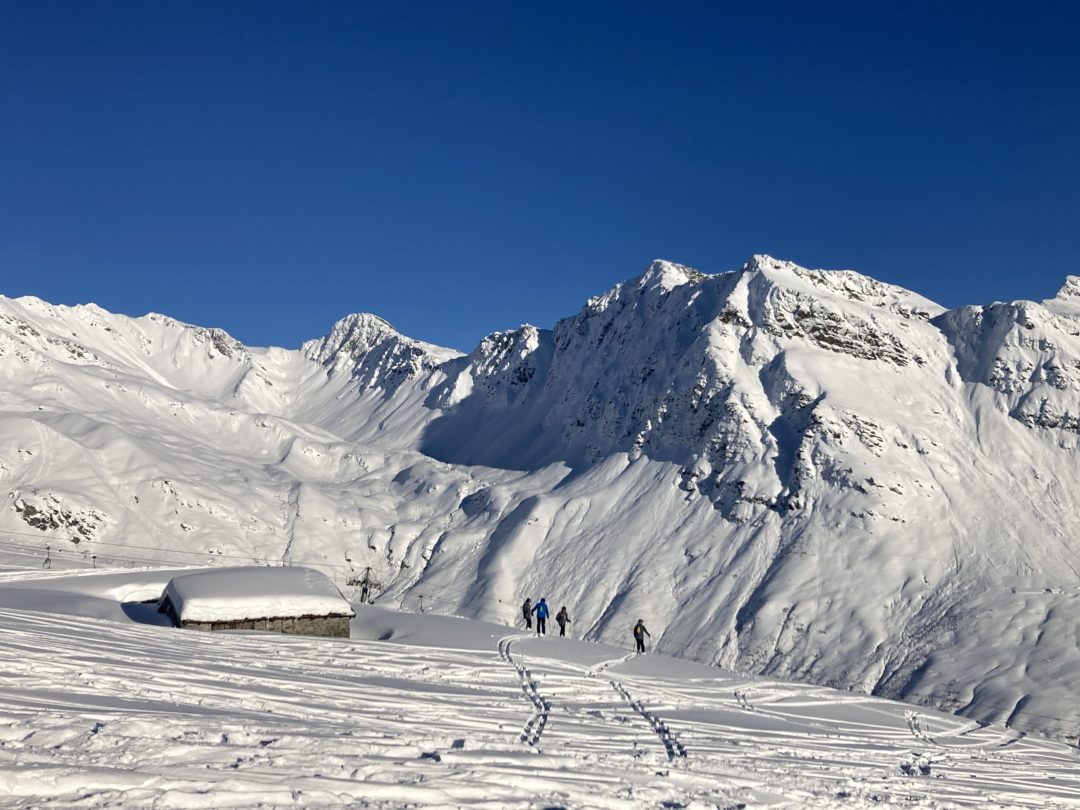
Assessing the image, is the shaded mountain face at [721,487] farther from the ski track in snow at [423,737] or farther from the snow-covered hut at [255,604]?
the snow-covered hut at [255,604]

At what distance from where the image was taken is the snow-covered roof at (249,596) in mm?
22203

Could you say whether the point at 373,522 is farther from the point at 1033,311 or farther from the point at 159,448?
the point at 1033,311

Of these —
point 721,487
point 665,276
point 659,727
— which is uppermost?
point 665,276

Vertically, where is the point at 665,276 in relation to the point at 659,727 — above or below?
above

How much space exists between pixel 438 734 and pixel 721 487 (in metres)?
56.6

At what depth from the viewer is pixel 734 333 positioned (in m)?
72.5

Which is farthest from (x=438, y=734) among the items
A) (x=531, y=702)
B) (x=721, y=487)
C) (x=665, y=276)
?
(x=665, y=276)

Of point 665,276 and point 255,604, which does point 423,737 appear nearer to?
point 255,604

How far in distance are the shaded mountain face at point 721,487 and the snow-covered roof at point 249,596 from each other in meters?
32.1

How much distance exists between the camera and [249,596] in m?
23.2

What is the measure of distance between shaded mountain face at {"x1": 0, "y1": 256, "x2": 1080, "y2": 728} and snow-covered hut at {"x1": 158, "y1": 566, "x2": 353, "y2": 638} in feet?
105

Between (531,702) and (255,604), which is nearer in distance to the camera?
(531,702)

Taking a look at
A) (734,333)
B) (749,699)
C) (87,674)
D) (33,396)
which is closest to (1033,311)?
(734,333)

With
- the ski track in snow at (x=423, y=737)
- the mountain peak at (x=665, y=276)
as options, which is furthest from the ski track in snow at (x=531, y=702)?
the mountain peak at (x=665, y=276)
